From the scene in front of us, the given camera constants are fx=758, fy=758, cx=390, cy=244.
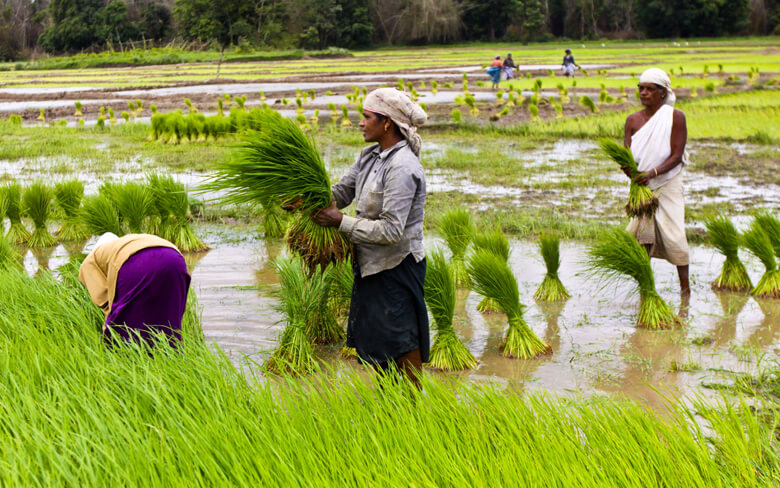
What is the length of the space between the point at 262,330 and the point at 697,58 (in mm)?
35699

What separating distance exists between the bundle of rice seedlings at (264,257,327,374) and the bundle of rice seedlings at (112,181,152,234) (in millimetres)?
2449

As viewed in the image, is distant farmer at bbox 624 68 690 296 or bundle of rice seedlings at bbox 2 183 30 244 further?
bundle of rice seedlings at bbox 2 183 30 244

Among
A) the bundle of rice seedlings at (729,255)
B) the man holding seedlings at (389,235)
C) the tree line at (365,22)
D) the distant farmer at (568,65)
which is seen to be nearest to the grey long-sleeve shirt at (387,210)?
the man holding seedlings at (389,235)

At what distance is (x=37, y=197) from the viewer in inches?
281

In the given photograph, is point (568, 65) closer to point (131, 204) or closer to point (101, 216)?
point (131, 204)

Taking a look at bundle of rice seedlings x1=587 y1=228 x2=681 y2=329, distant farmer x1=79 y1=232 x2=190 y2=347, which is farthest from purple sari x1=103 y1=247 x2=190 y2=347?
bundle of rice seedlings x1=587 y1=228 x2=681 y2=329

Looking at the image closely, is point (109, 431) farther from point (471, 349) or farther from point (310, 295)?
point (471, 349)

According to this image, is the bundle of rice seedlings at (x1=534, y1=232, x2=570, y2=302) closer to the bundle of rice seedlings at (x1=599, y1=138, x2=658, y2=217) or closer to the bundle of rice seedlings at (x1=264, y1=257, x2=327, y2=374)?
the bundle of rice seedlings at (x1=599, y1=138, x2=658, y2=217)

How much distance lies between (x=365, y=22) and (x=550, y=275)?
54750 mm

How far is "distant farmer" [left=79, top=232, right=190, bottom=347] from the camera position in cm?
305

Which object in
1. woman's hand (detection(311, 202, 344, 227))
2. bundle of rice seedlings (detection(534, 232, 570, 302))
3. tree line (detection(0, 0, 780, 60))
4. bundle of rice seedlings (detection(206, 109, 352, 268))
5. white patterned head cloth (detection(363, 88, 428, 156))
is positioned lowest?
bundle of rice seedlings (detection(534, 232, 570, 302))

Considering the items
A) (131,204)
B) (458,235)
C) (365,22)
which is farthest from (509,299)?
(365,22)

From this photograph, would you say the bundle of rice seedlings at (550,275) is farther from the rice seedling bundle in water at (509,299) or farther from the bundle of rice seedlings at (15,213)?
the bundle of rice seedlings at (15,213)

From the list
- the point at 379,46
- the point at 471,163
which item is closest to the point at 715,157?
the point at 471,163
